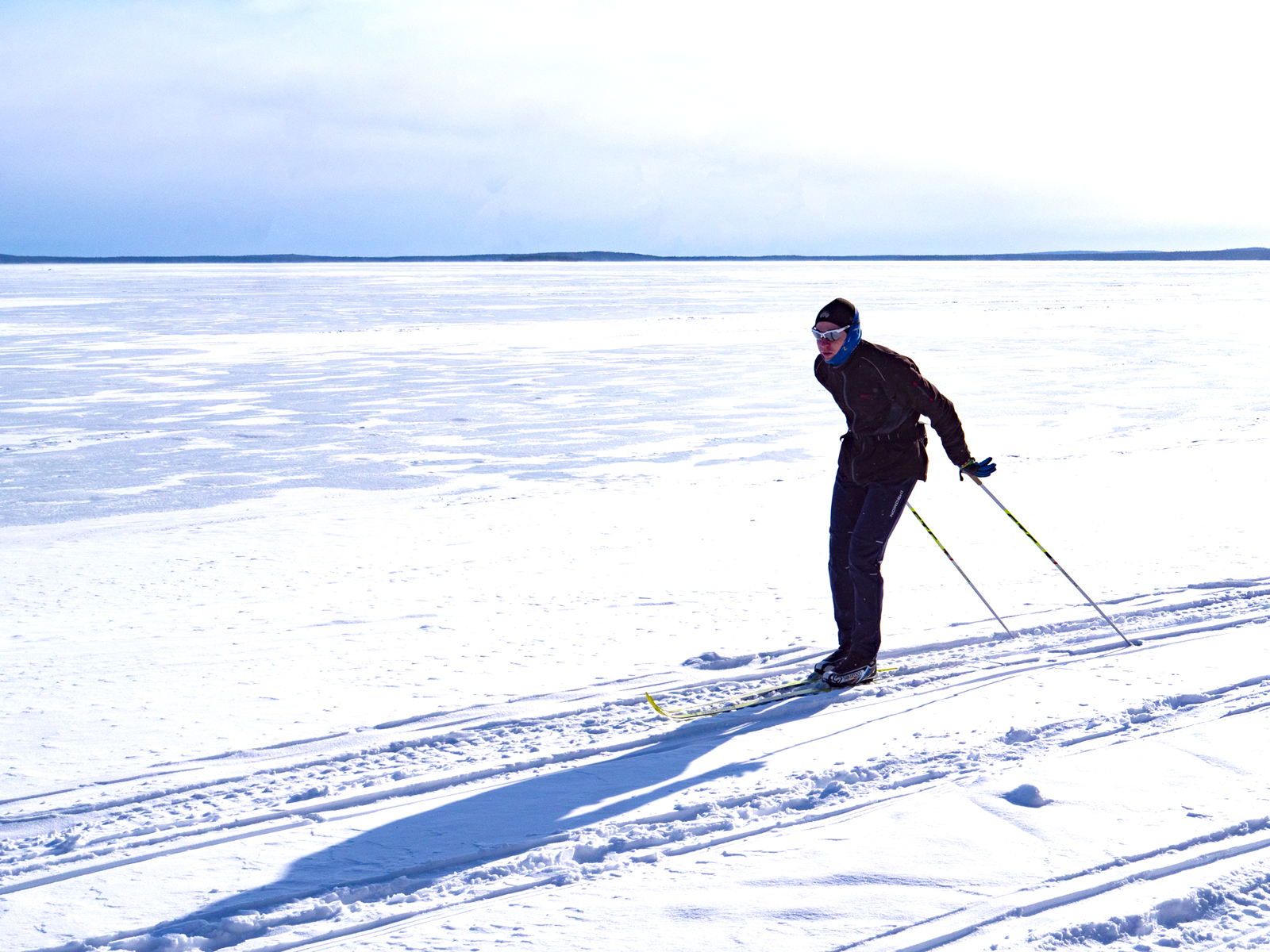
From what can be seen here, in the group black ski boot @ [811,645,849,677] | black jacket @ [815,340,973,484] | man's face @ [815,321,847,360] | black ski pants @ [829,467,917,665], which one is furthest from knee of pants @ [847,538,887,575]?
man's face @ [815,321,847,360]

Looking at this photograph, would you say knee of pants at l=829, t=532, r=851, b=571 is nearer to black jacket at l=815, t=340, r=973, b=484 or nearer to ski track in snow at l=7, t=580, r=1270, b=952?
black jacket at l=815, t=340, r=973, b=484

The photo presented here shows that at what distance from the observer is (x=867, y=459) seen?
4.18 meters

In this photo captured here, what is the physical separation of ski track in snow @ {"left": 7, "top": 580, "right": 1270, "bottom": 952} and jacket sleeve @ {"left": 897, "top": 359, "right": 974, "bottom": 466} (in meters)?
0.90

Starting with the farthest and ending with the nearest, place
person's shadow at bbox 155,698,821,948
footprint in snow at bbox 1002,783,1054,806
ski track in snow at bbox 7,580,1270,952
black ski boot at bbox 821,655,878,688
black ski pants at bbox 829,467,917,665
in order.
A: black ski boot at bbox 821,655,878,688 < black ski pants at bbox 829,467,917,665 < footprint in snow at bbox 1002,783,1054,806 < person's shadow at bbox 155,698,821,948 < ski track in snow at bbox 7,580,1270,952

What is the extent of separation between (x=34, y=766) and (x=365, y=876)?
1.47m

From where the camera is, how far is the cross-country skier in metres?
4.05

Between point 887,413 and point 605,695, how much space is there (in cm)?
148

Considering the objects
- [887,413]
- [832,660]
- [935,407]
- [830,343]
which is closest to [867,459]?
[887,413]

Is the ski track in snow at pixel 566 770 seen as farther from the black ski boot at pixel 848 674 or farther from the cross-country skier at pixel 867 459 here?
the cross-country skier at pixel 867 459

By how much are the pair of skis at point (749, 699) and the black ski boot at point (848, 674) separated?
0.03 metres

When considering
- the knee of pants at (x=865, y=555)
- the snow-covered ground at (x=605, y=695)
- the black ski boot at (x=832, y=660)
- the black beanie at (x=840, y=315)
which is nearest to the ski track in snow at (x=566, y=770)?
the snow-covered ground at (x=605, y=695)

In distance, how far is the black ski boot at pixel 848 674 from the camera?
430 cm

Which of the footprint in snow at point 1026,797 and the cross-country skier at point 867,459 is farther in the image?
the cross-country skier at point 867,459

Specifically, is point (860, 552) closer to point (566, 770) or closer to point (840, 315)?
point (840, 315)
